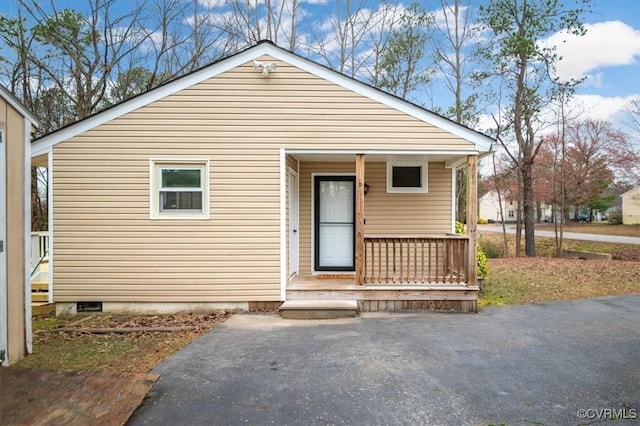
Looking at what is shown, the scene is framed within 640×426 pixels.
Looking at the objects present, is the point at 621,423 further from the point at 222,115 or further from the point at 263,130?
the point at 222,115

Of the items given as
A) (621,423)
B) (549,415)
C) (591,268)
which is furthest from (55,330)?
(591,268)

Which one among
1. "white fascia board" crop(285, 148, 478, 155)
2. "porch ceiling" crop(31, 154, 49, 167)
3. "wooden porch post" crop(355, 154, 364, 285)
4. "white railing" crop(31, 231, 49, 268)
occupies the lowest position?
"white railing" crop(31, 231, 49, 268)

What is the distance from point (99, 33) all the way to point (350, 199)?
11269 mm

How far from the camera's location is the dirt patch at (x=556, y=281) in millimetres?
7777

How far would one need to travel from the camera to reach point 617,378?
145 inches

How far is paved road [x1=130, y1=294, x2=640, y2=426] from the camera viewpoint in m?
3.04

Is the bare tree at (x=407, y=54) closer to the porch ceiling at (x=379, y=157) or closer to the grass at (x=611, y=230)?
the porch ceiling at (x=379, y=157)

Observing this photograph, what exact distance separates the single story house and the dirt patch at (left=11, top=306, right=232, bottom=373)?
14.4 inches

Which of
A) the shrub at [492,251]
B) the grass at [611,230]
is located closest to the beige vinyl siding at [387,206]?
the shrub at [492,251]

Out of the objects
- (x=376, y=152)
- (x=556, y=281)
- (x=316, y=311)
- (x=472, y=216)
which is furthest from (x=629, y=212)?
(x=316, y=311)

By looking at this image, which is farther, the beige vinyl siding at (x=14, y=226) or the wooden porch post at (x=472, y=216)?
the wooden porch post at (x=472, y=216)

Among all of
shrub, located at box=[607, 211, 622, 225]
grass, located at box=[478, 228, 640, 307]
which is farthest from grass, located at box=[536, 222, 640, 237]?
grass, located at box=[478, 228, 640, 307]

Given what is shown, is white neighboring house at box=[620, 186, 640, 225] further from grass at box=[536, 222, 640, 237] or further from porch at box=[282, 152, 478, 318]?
porch at box=[282, 152, 478, 318]

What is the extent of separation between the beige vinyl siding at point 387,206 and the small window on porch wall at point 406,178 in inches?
4.0
